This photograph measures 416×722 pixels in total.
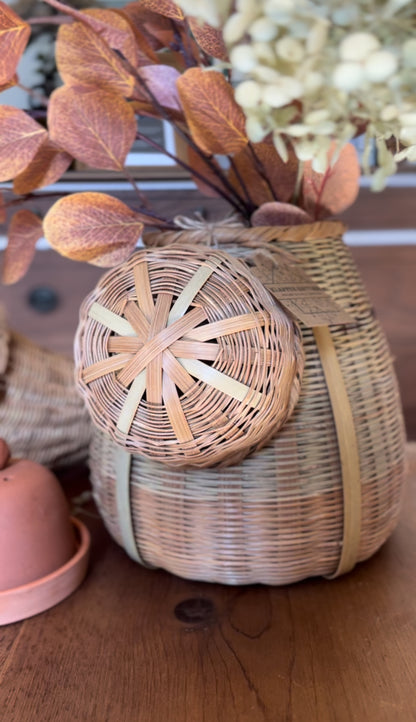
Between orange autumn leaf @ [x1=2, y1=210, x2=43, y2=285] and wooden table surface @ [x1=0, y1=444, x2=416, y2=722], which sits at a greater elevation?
orange autumn leaf @ [x1=2, y1=210, x2=43, y2=285]

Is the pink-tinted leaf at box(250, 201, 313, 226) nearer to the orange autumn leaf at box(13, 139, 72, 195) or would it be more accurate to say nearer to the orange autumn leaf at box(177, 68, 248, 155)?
the orange autumn leaf at box(177, 68, 248, 155)

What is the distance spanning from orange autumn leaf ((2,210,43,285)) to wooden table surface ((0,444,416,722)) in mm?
302

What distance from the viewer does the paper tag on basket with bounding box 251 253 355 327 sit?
463 mm

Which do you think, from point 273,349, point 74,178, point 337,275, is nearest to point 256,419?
point 273,349

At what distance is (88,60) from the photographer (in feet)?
1.44

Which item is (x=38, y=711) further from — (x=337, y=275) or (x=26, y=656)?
(x=337, y=275)

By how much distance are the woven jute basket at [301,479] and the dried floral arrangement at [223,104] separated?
0.06 meters

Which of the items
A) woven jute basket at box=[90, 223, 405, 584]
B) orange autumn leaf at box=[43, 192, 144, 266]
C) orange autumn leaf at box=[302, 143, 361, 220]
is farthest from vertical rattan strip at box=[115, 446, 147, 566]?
orange autumn leaf at box=[302, 143, 361, 220]

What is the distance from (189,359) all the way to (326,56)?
0.22m

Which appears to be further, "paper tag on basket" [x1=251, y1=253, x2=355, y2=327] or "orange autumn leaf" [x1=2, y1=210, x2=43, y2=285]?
"orange autumn leaf" [x1=2, y1=210, x2=43, y2=285]

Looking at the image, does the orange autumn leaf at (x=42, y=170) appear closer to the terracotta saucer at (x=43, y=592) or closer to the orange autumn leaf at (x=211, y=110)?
the orange autumn leaf at (x=211, y=110)

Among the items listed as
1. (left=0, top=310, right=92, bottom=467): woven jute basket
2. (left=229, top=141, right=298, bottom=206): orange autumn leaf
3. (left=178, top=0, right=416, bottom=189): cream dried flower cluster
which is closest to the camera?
(left=178, top=0, right=416, bottom=189): cream dried flower cluster

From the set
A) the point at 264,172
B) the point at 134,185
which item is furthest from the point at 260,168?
the point at 134,185

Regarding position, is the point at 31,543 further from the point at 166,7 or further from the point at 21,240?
the point at 166,7
